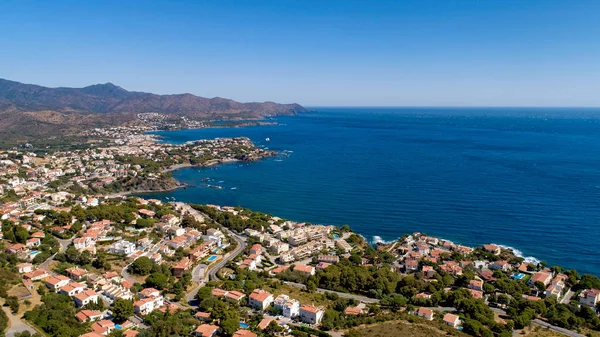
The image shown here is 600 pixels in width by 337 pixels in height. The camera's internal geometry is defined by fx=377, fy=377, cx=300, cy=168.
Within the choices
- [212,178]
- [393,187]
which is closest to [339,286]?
[393,187]

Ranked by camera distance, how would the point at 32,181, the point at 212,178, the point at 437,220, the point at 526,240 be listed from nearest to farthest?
the point at 526,240 → the point at 437,220 → the point at 32,181 → the point at 212,178

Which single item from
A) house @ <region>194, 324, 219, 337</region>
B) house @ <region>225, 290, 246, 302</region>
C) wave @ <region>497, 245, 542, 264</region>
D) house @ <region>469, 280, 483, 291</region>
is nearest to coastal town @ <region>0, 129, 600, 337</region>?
house @ <region>194, 324, 219, 337</region>

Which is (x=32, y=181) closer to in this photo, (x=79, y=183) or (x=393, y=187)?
(x=79, y=183)

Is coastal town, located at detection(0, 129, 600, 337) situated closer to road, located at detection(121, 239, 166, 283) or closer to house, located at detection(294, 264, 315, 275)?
road, located at detection(121, 239, 166, 283)

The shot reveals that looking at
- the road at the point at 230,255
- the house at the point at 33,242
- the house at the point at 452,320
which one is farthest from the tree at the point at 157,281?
the house at the point at 452,320

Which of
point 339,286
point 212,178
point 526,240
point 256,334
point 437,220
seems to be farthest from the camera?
point 212,178
